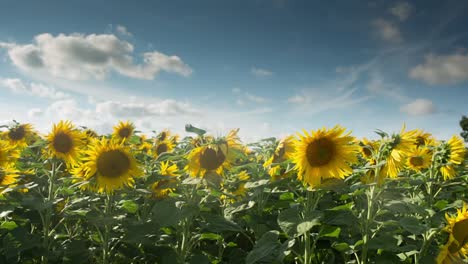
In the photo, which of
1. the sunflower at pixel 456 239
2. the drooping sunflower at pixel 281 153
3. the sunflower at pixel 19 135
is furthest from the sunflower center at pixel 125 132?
the sunflower at pixel 456 239

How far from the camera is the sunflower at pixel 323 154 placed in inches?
146

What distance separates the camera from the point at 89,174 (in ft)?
13.5

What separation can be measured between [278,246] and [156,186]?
188cm

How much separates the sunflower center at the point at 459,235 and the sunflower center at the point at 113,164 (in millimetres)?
3111

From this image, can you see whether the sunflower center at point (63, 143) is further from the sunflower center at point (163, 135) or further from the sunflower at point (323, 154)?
the sunflower center at point (163, 135)

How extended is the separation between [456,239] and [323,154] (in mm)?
1307

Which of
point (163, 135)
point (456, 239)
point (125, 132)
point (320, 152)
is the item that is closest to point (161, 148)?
point (125, 132)

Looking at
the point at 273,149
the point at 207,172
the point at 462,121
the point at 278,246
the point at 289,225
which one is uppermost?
the point at 462,121

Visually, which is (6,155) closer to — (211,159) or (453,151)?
(211,159)

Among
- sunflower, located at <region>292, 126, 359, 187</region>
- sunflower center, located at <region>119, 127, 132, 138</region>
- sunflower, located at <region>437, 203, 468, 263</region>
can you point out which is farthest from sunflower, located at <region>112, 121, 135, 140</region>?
sunflower, located at <region>437, 203, 468, 263</region>

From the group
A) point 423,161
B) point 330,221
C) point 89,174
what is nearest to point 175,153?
point 89,174

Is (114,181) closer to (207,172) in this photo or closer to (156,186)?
(156,186)

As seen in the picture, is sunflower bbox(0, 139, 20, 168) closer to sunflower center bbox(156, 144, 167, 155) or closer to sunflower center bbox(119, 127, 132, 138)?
sunflower center bbox(156, 144, 167, 155)

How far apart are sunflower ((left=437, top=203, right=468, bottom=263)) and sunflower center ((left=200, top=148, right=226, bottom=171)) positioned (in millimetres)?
2101
